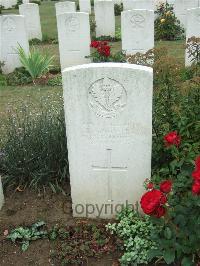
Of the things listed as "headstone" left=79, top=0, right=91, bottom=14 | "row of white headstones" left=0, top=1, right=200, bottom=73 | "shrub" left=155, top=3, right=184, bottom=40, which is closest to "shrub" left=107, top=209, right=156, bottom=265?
"row of white headstones" left=0, top=1, right=200, bottom=73

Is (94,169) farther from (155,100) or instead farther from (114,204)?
(155,100)

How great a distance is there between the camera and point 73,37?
930 cm

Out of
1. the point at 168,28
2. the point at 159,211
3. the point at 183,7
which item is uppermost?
the point at 183,7

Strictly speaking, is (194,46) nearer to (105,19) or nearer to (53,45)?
(53,45)

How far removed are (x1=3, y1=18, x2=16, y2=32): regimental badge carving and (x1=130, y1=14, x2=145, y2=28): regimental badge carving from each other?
2.76 meters

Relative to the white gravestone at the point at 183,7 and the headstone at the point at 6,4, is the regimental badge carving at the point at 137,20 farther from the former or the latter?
the headstone at the point at 6,4

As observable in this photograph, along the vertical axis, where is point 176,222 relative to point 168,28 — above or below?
below

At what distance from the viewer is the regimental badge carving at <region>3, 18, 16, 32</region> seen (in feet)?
30.2

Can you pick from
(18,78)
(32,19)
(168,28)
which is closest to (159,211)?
(18,78)

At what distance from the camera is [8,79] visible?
8836mm

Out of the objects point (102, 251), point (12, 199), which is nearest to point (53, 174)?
point (12, 199)

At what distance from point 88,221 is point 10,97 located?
4530 mm

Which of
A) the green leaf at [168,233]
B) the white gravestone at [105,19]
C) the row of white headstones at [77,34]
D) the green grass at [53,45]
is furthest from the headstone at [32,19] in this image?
the green leaf at [168,233]

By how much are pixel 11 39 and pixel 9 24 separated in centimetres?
34
